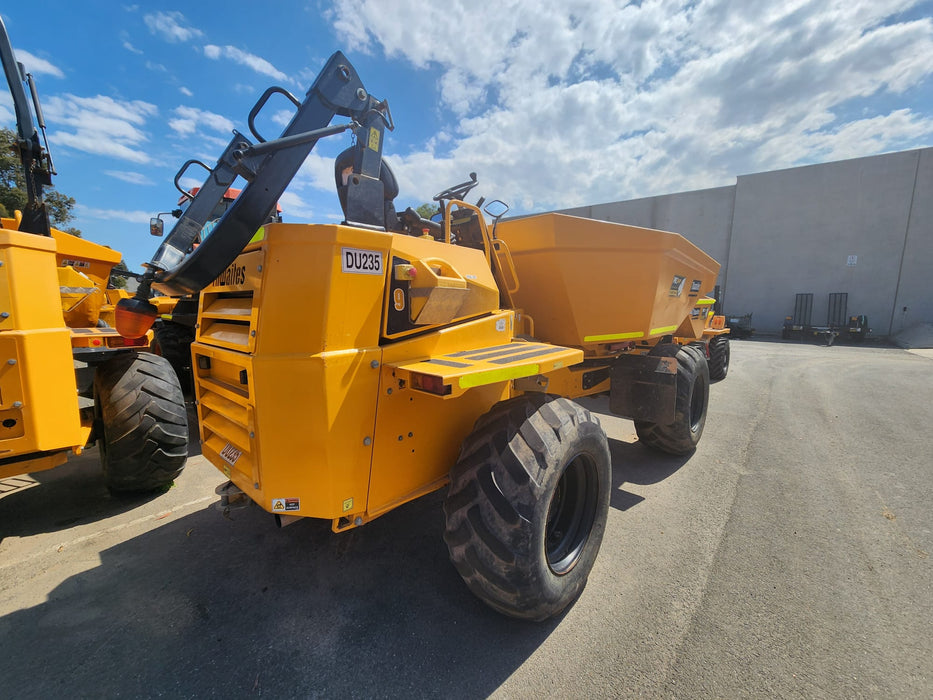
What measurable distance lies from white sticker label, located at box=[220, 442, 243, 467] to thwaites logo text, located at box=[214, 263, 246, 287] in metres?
0.89

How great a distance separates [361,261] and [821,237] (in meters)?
26.3

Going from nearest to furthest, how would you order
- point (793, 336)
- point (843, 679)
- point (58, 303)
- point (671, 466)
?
point (843, 679), point (58, 303), point (671, 466), point (793, 336)

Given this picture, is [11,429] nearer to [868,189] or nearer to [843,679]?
[843,679]

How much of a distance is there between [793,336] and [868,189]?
25.2ft

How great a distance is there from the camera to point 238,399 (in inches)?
80.4

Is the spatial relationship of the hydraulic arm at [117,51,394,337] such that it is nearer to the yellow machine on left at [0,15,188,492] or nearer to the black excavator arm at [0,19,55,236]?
the yellow machine on left at [0,15,188,492]

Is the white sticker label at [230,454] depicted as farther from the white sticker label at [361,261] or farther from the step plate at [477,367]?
the white sticker label at [361,261]

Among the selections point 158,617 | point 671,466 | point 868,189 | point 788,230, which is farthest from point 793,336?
point 158,617

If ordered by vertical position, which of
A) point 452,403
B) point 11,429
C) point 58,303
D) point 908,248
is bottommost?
point 11,429

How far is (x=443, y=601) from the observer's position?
7.52 feet

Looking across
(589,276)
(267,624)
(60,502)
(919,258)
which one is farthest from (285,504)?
(919,258)

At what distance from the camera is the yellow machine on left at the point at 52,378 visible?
7.19 feet

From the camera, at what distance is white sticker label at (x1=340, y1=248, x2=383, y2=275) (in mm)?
1771

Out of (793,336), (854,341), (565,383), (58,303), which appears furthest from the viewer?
(793,336)
